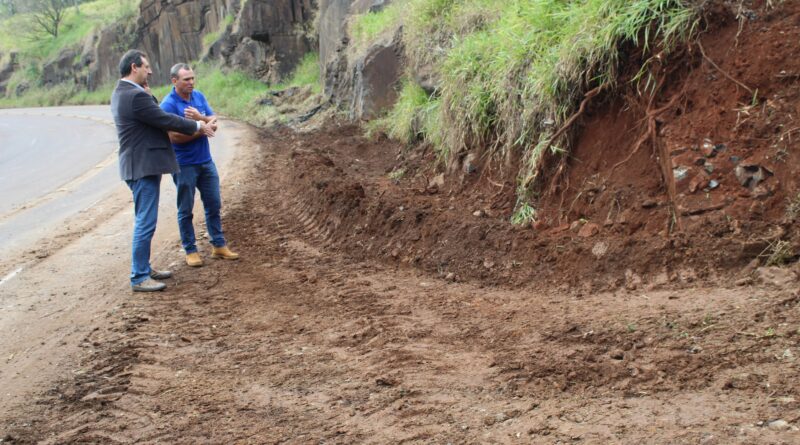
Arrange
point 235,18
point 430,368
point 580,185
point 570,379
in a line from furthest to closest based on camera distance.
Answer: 1. point 235,18
2. point 580,185
3. point 430,368
4. point 570,379

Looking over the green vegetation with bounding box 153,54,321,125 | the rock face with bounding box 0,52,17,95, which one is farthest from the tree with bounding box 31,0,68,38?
the green vegetation with bounding box 153,54,321,125

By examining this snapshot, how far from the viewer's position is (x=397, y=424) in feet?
11.0

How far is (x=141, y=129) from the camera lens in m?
5.96

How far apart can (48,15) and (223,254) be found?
5067cm

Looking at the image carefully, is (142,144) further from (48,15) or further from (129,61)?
(48,15)

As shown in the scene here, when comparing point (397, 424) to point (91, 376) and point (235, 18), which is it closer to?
point (91, 376)

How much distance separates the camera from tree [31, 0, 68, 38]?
48.7 metres

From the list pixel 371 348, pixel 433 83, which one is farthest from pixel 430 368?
pixel 433 83

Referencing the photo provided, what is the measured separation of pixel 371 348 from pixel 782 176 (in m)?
2.97

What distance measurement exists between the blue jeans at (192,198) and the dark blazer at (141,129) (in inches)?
19.0

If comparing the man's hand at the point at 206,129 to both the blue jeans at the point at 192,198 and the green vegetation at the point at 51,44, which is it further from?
the green vegetation at the point at 51,44

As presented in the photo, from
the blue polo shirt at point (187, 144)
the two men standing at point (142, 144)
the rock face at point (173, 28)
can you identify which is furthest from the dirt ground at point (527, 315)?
the rock face at point (173, 28)

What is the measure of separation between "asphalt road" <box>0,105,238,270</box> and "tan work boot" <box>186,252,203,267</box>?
2611mm

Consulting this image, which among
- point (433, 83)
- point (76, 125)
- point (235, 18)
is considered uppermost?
point (235, 18)
